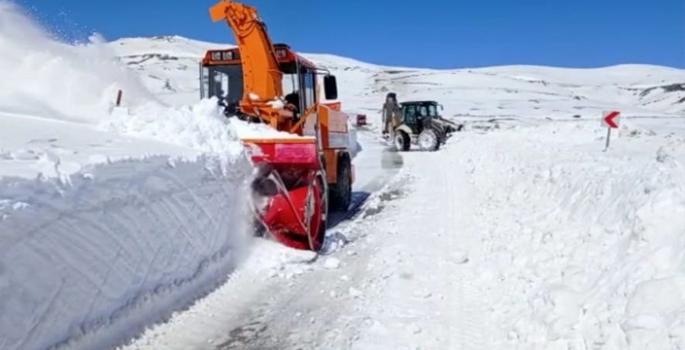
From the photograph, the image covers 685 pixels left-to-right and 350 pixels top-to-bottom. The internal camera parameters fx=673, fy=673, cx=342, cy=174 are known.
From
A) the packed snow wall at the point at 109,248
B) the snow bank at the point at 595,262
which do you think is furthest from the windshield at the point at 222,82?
the snow bank at the point at 595,262

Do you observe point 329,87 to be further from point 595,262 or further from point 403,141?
point 403,141

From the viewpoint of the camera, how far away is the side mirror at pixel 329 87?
403 inches

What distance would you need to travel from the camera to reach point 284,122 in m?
9.19

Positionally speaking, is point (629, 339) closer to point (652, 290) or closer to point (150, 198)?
point (652, 290)

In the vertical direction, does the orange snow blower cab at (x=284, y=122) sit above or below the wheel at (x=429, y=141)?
above

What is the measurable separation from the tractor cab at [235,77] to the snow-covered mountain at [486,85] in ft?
97.5

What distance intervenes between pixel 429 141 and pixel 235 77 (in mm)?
15297

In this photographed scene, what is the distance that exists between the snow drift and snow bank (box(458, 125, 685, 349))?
8.84ft

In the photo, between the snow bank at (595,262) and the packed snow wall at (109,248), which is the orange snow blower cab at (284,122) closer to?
the packed snow wall at (109,248)

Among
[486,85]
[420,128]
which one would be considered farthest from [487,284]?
[486,85]

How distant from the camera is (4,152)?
474 cm

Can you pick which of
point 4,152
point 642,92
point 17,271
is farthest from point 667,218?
point 642,92

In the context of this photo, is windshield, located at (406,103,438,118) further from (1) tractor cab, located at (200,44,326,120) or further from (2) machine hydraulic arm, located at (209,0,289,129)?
(2) machine hydraulic arm, located at (209,0,289,129)

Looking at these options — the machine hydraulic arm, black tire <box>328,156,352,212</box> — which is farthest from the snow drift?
black tire <box>328,156,352,212</box>
